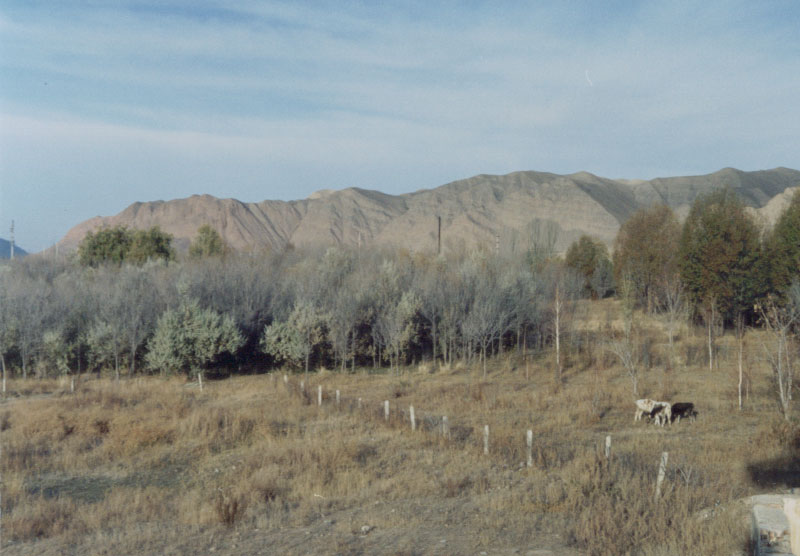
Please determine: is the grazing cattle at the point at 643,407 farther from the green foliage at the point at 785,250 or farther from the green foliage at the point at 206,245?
the green foliage at the point at 206,245

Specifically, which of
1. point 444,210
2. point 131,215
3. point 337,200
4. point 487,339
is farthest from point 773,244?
point 131,215

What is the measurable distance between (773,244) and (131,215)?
194 meters

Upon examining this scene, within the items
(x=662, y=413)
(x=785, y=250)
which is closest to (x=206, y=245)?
(x=785, y=250)

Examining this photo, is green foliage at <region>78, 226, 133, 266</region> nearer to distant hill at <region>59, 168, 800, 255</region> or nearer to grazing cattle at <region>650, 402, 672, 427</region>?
distant hill at <region>59, 168, 800, 255</region>

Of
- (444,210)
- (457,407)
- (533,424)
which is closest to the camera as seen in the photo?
(533,424)

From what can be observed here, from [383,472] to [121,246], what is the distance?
180 ft

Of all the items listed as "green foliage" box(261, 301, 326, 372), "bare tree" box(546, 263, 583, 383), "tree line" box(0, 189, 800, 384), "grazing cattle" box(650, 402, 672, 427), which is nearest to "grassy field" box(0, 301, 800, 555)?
"grazing cattle" box(650, 402, 672, 427)

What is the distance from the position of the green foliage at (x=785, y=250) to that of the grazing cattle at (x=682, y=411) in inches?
746

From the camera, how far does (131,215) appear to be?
195625 millimetres

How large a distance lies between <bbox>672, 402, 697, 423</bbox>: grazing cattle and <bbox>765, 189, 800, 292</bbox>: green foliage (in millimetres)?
18947

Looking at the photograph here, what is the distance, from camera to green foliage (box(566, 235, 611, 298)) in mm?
57906

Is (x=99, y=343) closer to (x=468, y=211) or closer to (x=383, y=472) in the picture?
(x=383, y=472)

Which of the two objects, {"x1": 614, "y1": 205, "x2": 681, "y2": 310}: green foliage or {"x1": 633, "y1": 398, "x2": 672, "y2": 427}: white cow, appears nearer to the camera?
{"x1": 633, "y1": 398, "x2": 672, "y2": 427}: white cow

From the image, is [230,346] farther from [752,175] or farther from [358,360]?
[752,175]
